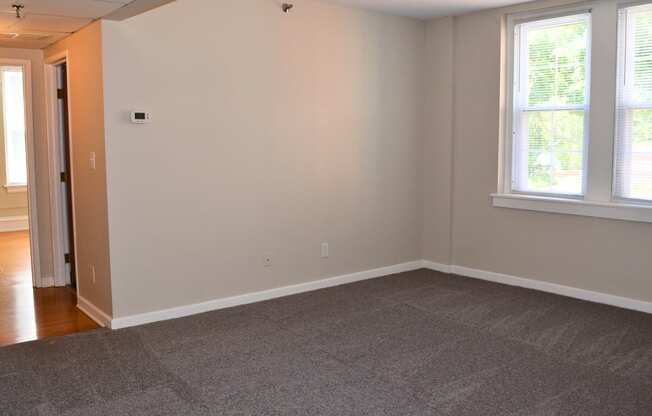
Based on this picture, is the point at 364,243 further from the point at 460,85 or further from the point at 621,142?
the point at 621,142

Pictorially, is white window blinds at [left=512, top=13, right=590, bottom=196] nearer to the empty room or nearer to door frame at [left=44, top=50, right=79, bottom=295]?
the empty room

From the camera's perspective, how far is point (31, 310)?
5004 millimetres

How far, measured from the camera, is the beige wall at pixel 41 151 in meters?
5.62

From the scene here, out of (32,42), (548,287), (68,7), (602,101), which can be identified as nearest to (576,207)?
(548,287)

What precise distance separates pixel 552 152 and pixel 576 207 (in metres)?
0.56

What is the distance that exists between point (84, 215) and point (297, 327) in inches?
76.7

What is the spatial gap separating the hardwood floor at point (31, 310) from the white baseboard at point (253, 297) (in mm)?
353

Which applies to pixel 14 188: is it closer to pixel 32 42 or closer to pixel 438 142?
pixel 32 42

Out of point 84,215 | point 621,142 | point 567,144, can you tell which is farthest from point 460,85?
point 84,215

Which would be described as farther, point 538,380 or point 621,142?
point 621,142

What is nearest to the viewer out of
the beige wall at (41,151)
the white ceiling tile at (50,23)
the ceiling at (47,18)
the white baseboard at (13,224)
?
the ceiling at (47,18)

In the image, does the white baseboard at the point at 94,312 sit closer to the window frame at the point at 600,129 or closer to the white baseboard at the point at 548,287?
the white baseboard at the point at 548,287

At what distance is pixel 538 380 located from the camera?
136 inches

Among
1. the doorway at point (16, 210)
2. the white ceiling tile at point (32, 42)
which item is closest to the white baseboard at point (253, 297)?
the doorway at point (16, 210)
